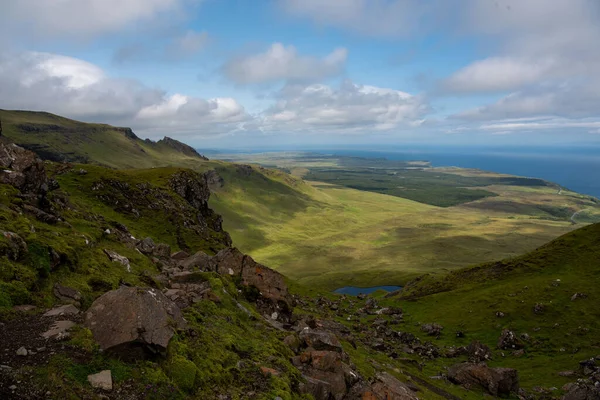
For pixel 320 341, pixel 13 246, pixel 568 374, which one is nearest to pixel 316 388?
pixel 320 341

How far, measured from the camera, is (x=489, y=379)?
4756cm

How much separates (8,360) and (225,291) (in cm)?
2034

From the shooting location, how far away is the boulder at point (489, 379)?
4697 cm

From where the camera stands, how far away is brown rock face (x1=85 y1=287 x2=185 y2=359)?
52.9 ft

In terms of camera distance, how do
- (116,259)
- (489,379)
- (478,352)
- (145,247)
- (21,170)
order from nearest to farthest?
(116,259)
(21,170)
(489,379)
(145,247)
(478,352)

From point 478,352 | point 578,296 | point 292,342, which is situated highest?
point 292,342

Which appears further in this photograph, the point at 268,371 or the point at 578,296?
the point at 578,296

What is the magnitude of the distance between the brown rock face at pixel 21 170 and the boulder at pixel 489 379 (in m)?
62.3

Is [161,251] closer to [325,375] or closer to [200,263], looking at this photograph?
[200,263]

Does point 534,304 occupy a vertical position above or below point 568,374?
above

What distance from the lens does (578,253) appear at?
101 m

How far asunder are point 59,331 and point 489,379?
175 ft

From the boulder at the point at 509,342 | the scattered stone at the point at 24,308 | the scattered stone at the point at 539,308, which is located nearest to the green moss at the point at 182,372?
the scattered stone at the point at 24,308

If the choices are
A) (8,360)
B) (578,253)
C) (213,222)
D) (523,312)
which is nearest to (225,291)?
(8,360)
